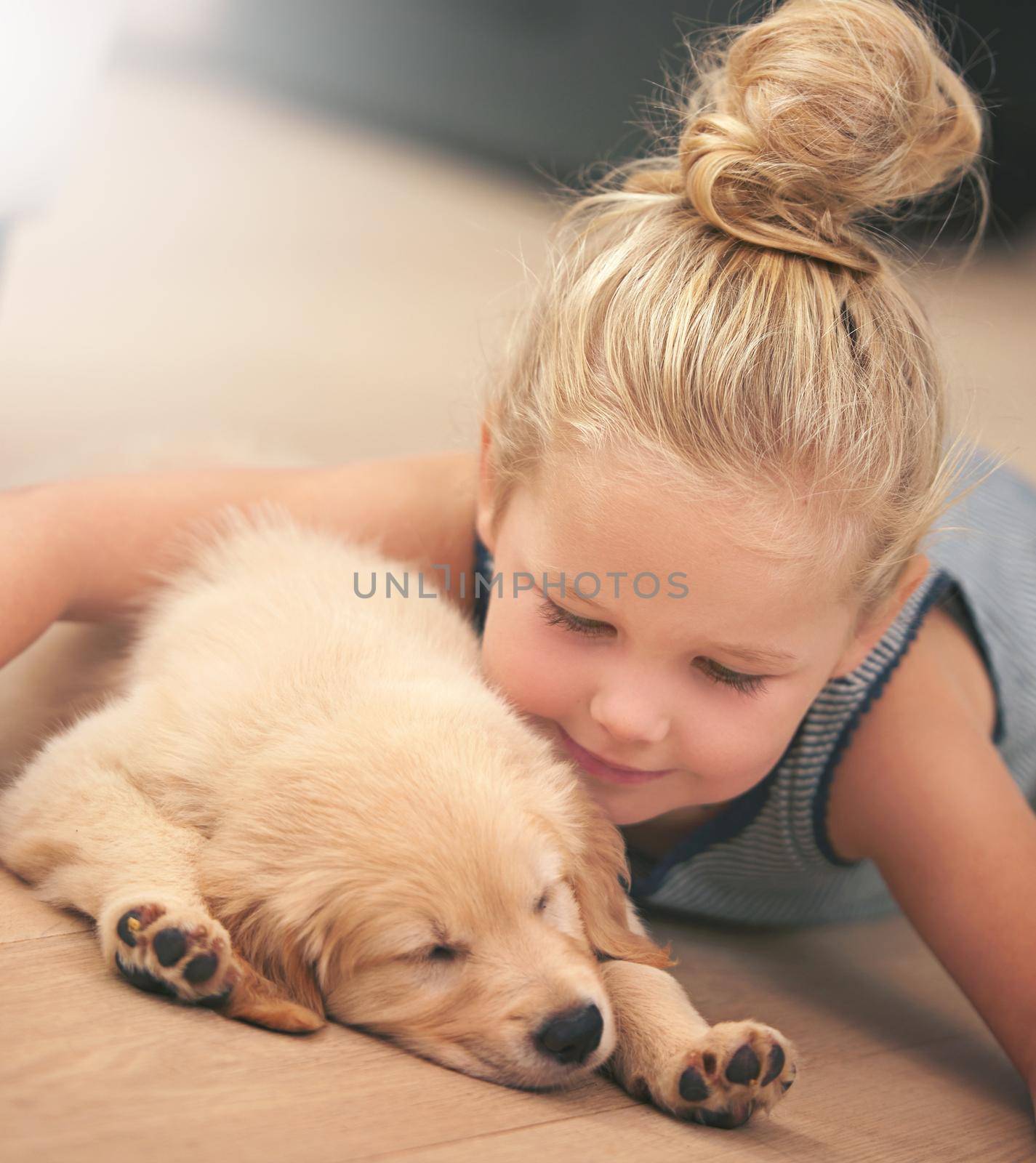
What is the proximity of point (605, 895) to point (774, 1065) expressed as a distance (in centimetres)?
27

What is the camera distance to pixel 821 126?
1556mm

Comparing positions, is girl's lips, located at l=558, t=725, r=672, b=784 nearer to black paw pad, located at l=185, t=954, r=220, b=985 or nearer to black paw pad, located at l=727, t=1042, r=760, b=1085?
black paw pad, located at l=727, t=1042, r=760, b=1085

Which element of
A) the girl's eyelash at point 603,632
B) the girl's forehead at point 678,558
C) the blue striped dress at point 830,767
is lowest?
the blue striped dress at point 830,767

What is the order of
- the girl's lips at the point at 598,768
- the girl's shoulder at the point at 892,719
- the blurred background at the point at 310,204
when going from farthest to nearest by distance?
the blurred background at the point at 310,204
the girl's shoulder at the point at 892,719
the girl's lips at the point at 598,768

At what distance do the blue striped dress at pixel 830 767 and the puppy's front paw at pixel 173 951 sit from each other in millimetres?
818

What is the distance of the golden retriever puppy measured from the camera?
3.85ft

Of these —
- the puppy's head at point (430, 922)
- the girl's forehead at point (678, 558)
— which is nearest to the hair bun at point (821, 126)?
the girl's forehead at point (678, 558)

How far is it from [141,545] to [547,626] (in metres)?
0.69

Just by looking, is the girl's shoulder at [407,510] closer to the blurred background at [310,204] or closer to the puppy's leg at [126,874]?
the blurred background at [310,204]

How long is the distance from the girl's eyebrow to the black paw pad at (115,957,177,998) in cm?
66

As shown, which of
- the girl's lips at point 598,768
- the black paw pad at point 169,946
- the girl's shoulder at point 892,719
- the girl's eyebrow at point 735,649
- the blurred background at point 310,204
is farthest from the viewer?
the blurred background at point 310,204

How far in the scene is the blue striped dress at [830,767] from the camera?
1.88m

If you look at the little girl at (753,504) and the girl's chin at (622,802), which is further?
the girl's chin at (622,802)

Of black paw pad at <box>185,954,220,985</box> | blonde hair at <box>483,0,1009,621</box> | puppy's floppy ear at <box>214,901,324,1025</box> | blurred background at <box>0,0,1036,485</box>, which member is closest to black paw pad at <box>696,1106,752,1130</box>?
puppy's floppy ear at <box>214,901,324,1025</box>
